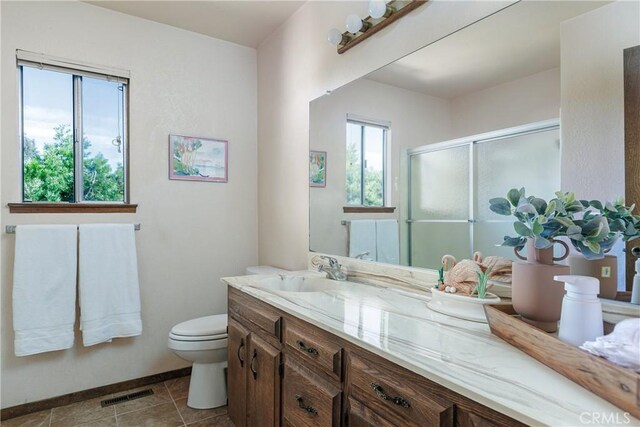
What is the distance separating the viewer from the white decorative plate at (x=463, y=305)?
1141mm

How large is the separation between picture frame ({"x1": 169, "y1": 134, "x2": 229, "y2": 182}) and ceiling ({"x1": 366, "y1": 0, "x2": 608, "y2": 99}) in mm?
1579

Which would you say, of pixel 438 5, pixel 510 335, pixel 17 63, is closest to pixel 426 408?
pixel 510 335

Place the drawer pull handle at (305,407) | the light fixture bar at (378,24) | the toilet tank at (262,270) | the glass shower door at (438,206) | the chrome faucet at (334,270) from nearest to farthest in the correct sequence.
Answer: the drawer pull handle at (305,407)
the glass shower door at (438,206)
the light fixture bar at (378,24)
the chrome faucet at (334,270)
the toilet tank at (262,270)

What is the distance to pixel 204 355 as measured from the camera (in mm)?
2143

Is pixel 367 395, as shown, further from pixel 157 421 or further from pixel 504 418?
pixel 157 421

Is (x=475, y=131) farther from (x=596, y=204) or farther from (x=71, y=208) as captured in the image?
(x=71, y=208)

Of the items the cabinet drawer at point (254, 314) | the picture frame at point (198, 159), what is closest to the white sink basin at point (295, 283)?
the cabinet drawer at point (254, 314)

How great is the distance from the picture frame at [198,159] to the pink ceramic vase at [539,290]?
7.50ft

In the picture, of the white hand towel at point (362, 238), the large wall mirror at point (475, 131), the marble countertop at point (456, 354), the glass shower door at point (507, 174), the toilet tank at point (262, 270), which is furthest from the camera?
the toilet tank at point (262, 270)

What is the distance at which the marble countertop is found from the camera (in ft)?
2.09

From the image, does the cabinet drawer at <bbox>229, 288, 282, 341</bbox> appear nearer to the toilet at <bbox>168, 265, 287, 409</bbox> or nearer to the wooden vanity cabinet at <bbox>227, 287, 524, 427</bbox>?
the wooden vanity cabinet at <bbox>227, 287, 524, 427</bbox>

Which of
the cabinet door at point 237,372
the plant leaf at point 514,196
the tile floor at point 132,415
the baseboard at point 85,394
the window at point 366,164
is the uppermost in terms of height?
the window at point 366,164

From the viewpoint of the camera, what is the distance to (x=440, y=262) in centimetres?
150

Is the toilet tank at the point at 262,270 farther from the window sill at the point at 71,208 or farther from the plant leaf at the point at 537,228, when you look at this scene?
the plant leaf at the point at 537,228
